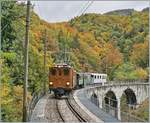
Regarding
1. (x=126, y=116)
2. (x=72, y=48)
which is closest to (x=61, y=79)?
(x=126, y=116)

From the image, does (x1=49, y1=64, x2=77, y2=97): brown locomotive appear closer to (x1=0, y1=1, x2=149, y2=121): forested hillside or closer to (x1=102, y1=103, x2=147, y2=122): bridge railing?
(x1=0, y1=1, x2=149, y2=121): forested hillside

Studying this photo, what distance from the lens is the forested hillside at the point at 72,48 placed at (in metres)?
42.6

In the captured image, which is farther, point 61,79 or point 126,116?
point 61,79

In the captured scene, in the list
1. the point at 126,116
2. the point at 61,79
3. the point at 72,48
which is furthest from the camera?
the point at 72,48

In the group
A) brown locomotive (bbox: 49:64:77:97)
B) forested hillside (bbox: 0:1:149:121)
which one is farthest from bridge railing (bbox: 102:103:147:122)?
brown locomotive (bbox: 49:64:77:97)

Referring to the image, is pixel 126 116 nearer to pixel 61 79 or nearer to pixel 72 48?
pixel 61 79

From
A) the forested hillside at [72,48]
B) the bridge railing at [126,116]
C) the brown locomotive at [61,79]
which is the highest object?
the forested hillside at [72,48]

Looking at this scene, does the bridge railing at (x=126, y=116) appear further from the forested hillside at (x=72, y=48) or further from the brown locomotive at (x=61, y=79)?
the brown locomotive at (x=61, y=79)

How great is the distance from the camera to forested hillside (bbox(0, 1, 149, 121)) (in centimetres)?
4259

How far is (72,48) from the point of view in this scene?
4537 inches

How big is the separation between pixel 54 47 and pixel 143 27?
97924 mm

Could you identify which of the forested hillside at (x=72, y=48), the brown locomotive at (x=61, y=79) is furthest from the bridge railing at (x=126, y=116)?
the brown locomotive at (x=61, y=79)

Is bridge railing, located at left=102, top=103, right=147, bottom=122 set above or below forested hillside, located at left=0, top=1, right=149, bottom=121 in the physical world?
below

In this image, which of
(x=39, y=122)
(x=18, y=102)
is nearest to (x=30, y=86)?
(x=18, y=102)
